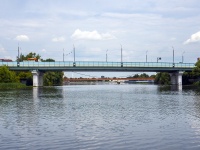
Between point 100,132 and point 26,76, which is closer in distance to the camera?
point 100,132

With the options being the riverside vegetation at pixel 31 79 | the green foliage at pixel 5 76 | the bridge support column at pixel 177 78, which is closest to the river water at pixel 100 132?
the riverside vegetation at pixel 31 79

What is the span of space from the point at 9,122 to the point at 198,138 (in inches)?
598

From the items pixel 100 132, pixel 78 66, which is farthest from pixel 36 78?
pixel 100 132

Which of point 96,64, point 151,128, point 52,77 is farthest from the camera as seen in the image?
point 52,77

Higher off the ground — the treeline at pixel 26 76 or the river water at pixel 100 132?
the treeline at pixel 26 76

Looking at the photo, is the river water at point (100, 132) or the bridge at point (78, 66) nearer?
the river water at point (100, 132)

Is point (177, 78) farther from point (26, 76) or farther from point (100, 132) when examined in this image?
point (100, 132)

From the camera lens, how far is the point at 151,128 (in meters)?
25.8

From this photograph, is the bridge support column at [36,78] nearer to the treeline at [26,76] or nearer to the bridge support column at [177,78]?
the treeline at [26,76]

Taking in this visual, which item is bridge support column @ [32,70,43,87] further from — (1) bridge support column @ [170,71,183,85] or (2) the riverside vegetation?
(1) bridge support column @ [170,71,183,85]

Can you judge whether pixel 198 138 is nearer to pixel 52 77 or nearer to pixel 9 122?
pixel 9 122

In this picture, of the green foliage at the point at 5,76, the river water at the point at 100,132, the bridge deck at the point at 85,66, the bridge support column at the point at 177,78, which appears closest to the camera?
the river water at the point at 100,132

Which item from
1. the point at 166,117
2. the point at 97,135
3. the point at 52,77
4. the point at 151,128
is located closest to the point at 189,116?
the point at 166,117

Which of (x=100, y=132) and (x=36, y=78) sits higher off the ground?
(x=36, y=78)
